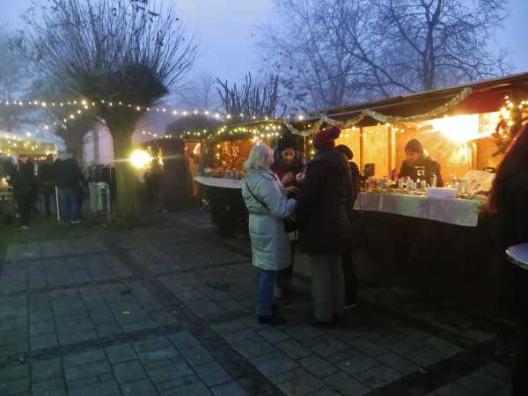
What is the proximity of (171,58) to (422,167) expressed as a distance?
8167 millimetres

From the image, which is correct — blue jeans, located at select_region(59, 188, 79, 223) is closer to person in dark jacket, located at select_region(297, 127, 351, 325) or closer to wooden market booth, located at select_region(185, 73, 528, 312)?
wooden market booth, located at select_region(185, 73, 528, 312)

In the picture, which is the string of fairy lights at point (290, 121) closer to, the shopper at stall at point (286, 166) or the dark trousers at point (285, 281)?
the shopper at stall at point (286, 166)

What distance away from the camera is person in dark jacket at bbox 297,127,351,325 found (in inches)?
165

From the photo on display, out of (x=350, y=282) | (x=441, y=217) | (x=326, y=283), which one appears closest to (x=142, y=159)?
(x=350, y=282)

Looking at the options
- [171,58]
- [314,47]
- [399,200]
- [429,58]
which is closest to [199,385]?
[399,200]

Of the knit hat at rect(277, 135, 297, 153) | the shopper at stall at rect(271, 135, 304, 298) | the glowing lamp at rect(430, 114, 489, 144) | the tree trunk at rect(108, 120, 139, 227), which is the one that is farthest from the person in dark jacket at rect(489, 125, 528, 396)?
the tree trunk at rect(108, 120, 139, 227)

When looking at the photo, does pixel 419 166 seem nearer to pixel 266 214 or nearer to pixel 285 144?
pixel 285 144

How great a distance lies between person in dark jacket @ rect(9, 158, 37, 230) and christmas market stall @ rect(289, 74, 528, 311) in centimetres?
874

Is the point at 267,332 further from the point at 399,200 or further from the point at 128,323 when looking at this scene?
the point at 399,200

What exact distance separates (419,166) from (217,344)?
3942 mm

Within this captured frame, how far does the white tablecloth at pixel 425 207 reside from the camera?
4387mm

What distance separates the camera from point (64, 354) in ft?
13.1

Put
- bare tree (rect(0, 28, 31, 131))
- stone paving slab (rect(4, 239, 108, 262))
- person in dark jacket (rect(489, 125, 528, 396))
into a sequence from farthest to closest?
1. bare tree (rect(0, 28, 31, 131))
2. stone paving slab (rect(4, 239, 108, 262))
3. person in dark jacket (rect(489, 125, 528, 396))

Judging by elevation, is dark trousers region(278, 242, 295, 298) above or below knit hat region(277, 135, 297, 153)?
below
